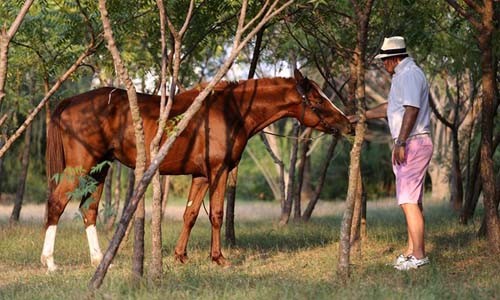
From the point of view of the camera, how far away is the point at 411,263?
10.4 m

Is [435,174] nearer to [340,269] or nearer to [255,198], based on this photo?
[255,198]

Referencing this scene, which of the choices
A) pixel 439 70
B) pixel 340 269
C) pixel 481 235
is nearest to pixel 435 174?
pixel 439 70

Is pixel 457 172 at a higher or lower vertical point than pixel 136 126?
lower

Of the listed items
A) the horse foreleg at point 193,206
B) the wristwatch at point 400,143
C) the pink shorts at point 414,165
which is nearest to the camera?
the wristwatch at point 400,143

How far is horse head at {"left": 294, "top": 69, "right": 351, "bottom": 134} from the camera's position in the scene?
1249 centimetres

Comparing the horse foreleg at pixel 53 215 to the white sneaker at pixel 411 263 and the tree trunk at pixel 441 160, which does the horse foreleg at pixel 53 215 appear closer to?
the white sneaker at pixel 411 263

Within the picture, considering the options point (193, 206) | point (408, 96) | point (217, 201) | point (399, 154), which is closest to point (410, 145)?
point (399, 154)

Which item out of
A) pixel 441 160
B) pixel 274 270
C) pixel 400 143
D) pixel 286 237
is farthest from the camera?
pixel 441 160

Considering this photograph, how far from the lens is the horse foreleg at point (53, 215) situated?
11.6 meters

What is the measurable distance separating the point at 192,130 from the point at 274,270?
2388 mm

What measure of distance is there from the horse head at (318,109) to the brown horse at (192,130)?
0.5 inches

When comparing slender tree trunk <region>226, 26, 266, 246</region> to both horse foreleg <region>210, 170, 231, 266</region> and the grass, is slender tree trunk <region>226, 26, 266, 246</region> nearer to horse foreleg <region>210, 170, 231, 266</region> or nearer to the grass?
the grass

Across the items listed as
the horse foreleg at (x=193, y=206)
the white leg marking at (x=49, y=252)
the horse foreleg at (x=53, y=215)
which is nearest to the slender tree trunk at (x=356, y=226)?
the horse foreleg at (x=193, y=206)

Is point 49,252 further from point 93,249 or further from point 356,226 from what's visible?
point 356,226
